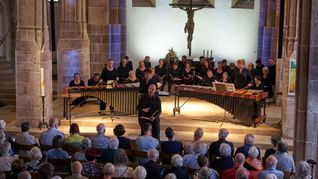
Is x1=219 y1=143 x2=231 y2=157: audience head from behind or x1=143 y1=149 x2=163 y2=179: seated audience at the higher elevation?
x1=219 y1=143 x2=231 y2=157: audience head from behind

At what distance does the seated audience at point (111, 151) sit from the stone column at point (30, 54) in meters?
5.88

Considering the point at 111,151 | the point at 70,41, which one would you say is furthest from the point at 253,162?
the point at 70,41

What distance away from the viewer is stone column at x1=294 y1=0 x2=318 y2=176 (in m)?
10.4

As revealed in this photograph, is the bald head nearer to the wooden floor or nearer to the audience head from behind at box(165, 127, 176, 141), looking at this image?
the audience head from behind at box(165, 127, 176, 141)

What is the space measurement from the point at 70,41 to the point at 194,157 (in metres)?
9.75

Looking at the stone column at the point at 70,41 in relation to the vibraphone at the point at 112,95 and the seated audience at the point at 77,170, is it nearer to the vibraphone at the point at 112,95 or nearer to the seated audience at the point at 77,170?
the vibraphone at the point at 112,95

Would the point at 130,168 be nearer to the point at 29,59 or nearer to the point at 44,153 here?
the point at 44,153

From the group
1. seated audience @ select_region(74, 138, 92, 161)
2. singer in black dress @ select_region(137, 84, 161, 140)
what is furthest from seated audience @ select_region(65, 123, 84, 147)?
→ singer in black dress @ select_region(137, 84, 161, 140)

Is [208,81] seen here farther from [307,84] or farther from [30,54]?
[307,84]

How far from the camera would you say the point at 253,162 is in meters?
9.01

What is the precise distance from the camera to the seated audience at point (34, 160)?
8.74 meters

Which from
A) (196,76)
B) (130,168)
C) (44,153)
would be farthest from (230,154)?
(196,76)

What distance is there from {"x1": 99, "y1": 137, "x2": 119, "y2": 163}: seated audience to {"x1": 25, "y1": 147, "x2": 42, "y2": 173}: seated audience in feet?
3.31

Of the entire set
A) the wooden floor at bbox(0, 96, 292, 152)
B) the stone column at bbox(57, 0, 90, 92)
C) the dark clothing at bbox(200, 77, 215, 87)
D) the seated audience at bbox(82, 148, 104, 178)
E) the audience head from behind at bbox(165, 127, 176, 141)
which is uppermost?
the stone column at bbox(57, 0, 90, 92)
